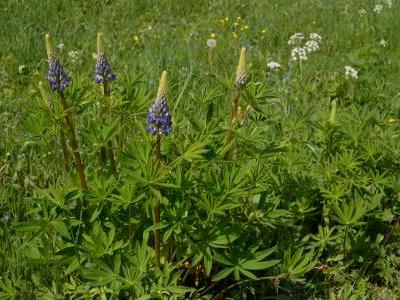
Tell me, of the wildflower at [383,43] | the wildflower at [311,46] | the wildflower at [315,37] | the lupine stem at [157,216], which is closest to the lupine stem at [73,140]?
the lupine stem at [157,216]

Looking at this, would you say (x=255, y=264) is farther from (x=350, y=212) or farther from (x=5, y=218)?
(x=5, y=218)

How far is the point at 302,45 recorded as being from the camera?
196 inches

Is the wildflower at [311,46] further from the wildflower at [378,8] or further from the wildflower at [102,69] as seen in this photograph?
the wildflower at [102,69]

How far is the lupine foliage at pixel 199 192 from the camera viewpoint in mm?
2035

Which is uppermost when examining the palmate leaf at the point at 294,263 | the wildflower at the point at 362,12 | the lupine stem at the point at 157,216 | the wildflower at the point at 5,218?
the lupine stem at the point at 157,216

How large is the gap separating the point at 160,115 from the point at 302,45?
11.2 ft

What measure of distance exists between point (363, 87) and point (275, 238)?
1.99 m

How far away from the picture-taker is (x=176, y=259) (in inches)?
91.0

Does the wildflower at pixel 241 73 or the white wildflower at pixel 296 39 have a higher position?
the wildflower at pixel 241 73

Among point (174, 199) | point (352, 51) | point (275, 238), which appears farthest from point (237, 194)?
point (352, 51)

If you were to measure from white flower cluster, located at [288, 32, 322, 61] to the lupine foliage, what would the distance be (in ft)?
1.26

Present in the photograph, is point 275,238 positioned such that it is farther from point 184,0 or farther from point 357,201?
point 184,0

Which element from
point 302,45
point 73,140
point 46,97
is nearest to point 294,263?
point 73,140

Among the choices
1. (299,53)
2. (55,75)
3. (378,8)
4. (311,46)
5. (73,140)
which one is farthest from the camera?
(378,8)
